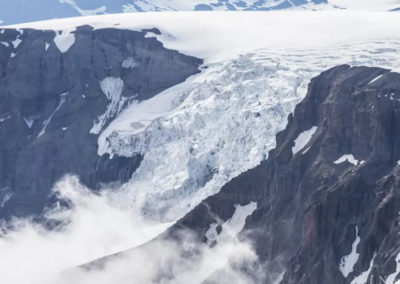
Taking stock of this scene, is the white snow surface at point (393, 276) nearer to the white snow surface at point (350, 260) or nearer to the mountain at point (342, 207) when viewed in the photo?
the mountain at point (342, 207)

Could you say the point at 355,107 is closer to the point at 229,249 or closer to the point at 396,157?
the point at 396,157

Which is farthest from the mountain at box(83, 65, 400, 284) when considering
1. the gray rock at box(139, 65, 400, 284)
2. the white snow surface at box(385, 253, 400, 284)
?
the white snow surface at box(385, 253, 400, 284)

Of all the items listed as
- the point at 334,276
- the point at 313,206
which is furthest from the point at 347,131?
the point at 334,276

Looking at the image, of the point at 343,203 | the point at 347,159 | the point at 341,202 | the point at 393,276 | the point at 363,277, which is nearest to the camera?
the point at 393,276

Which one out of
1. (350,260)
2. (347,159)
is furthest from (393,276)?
(347,159)

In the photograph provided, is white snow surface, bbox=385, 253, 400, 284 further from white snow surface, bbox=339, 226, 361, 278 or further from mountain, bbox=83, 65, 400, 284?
white snow surface, bbox=339, 226, 361, 278

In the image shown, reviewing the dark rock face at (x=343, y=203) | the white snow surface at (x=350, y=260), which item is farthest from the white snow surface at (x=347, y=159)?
the white snow surface at (x=350, y=260)

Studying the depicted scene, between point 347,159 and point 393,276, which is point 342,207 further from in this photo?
point 393,276
